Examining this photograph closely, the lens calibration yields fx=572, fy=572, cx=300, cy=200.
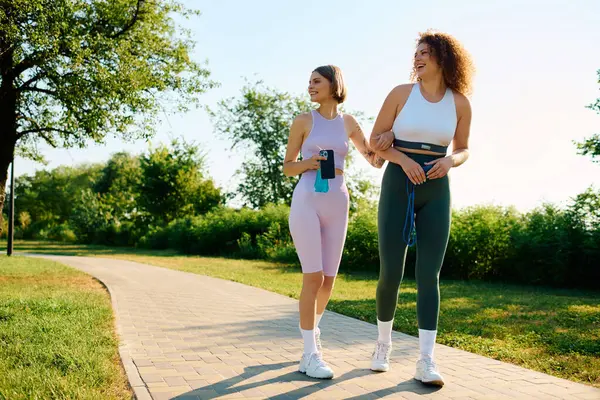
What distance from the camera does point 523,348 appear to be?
6.13 m

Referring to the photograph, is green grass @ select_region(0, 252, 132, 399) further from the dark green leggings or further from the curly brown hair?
the curly brown hair

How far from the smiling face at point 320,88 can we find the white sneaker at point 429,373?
211cm

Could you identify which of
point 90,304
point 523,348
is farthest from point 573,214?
point 90,304

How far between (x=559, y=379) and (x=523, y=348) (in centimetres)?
163

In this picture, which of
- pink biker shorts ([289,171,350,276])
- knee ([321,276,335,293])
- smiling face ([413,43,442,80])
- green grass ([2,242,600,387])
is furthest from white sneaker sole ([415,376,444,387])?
smiling face ([413,43,442,80])

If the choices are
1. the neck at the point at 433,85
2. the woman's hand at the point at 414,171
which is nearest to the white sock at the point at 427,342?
the woman's hand at the point at 414,171

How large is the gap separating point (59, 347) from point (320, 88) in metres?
3.19

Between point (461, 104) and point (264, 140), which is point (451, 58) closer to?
point (461, 104)

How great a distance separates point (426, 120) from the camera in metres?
4.20

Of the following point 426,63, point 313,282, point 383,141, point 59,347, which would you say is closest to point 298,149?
point 383,141

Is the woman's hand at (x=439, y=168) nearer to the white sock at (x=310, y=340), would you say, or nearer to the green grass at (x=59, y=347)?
the white sock at (x=310, y=340)

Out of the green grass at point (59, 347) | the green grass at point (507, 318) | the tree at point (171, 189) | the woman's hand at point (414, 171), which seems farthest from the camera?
the tree at point (171, 189)

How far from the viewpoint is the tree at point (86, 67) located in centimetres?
1216

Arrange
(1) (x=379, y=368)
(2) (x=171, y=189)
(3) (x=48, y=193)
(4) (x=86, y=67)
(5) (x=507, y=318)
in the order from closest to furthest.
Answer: (1) (x=379, y=368)
(5) (x=507, y=318)
(4) (x=86, y=67)
(2) (x=171, y=189)
(3) (x=48, y=193)
